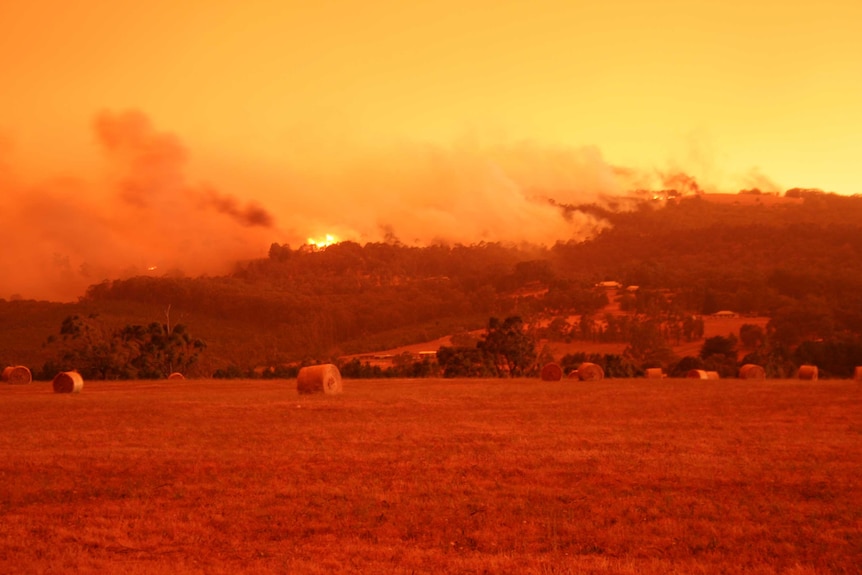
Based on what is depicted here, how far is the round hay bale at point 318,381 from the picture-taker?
33.8 m

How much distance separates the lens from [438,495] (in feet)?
41.5

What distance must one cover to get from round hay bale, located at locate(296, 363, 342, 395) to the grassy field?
10.4m

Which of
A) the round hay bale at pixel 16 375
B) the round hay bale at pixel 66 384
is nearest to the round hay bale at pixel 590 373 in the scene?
the round hay bale at pixel 66 384

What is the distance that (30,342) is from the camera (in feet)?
298

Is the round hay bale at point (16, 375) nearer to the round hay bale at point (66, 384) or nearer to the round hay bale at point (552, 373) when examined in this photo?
the round hay bale at point (66, 384)

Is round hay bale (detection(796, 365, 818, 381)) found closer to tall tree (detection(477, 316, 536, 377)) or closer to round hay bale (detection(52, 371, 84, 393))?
tall tree (detection(477, 316, 536, 377))

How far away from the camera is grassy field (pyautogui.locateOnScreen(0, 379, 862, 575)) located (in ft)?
31.3

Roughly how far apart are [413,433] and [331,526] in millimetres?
8431

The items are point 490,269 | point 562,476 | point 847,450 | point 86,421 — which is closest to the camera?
point 562,476

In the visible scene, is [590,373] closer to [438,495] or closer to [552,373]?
[552,373]

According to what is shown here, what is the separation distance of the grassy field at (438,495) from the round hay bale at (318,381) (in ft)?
34.2

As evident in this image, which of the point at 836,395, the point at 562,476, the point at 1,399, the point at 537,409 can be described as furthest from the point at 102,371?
the point at 562,476

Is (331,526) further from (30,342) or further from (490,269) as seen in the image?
(490,269)

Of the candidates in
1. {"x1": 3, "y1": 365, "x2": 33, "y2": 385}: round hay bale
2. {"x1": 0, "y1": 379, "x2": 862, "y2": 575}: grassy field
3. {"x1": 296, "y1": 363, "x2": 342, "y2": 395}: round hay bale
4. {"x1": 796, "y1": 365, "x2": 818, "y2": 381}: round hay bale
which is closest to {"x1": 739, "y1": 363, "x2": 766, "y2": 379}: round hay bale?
{"x1": 796, "y1": 365, "x2": 818, "y2": 381}: round hay bale
